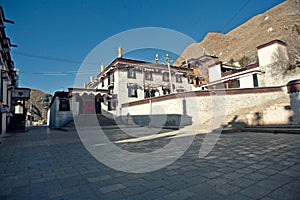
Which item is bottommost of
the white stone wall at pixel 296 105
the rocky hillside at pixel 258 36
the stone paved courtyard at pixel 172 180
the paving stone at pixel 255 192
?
the stone paved courtyard at pixel 172 180

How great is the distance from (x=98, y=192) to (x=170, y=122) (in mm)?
12586

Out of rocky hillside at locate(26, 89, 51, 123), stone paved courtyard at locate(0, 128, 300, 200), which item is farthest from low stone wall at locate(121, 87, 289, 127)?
rocky hillside at locate(26, 89, 51, 123)

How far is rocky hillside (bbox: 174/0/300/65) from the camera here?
2973 centimetres

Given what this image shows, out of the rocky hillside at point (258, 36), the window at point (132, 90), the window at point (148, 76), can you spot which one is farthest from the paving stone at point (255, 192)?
the window at point (148, 76)

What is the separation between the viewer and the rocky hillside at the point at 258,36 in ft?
97.5

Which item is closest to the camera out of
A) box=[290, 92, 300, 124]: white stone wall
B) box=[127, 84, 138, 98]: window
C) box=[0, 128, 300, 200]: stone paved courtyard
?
box=[0, 128, 300, 200]: stone paved courtyard

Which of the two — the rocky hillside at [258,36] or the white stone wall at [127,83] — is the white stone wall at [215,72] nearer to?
the white stone wall at [127,83]

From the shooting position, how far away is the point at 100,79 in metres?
28.4

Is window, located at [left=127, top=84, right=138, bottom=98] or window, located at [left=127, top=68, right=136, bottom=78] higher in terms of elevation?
window, located at [left=127, top=68, right=136, bottom=78]

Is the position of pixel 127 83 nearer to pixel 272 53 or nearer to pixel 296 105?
pixel 272 53

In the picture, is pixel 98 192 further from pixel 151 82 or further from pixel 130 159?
pixel 151 82

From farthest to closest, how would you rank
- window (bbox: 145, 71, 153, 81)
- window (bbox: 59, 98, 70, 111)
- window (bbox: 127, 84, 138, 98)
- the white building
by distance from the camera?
window (bbox: 145, 71, 153, 81), window (bbox: 127, 84, 138, 98), the white building, window (bbox: 59, 98, 70, 111)

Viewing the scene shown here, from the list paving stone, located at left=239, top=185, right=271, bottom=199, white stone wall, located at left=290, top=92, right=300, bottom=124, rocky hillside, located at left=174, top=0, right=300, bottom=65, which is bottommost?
paving stone, located at left=239, top=185, right=271, bottom=199

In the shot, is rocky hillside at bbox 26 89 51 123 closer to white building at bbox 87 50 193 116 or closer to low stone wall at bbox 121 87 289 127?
white building at bbox 87 50 193 116
